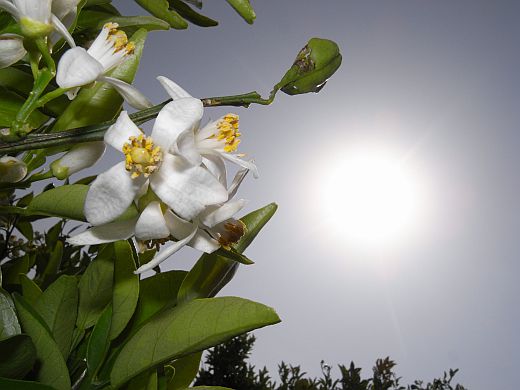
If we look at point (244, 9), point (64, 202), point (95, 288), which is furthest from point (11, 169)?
point (244, 9)

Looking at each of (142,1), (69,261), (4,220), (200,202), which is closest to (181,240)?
(200,202)

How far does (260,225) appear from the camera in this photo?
58cm

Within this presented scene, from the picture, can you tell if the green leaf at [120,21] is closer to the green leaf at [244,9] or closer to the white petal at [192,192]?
the green leaf at [244,9]

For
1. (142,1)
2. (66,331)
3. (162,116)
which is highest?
(142,1)

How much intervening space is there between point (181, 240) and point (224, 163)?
0.08m

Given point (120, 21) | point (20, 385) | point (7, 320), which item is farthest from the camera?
point (120, 21)

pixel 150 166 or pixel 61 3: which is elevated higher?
pixel 61 3

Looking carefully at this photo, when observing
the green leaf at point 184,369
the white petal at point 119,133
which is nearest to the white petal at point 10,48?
the white petal at point 119,133

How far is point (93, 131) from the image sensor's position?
0.47 meters

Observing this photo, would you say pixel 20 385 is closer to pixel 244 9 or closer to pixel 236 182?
pixel 236 182

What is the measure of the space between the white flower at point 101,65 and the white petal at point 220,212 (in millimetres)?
107

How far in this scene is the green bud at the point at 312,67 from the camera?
1.79 feet

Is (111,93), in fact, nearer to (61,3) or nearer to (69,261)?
(61,3)

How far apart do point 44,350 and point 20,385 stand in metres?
0.12
